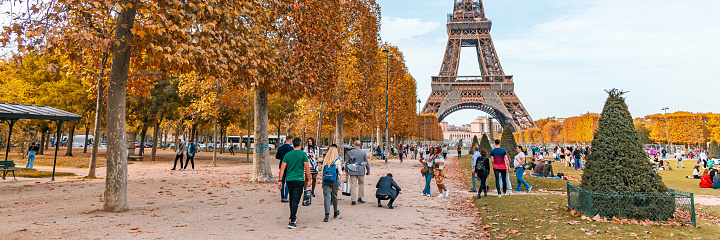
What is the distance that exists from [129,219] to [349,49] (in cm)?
1764

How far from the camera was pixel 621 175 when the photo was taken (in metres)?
7.17

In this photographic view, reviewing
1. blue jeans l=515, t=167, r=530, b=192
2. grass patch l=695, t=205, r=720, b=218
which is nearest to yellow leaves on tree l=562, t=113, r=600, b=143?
blue jeans l=515, t=167, r=530, b=192

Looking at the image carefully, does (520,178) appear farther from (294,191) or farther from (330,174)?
(294,191)

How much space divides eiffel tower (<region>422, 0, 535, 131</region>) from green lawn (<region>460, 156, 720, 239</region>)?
60922mm

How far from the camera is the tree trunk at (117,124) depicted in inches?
315

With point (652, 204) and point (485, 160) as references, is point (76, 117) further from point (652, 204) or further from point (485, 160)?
point (652, 204)

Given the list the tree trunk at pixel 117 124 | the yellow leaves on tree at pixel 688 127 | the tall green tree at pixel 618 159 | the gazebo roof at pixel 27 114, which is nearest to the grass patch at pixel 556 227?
the tall green tree at pixel 618 159

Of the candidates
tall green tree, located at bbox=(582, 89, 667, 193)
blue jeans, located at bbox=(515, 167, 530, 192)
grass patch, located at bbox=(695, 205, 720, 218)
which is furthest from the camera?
blue jeans, located at bbox=(515, 167, 530, 192)

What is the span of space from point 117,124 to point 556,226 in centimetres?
857

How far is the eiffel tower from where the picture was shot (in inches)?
2719

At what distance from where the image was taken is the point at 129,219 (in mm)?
7473

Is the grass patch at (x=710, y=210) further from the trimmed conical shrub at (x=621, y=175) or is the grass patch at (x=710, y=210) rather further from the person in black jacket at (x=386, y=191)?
the person in black jacket at (x=386, y=191)

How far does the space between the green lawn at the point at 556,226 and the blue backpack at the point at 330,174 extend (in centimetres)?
299

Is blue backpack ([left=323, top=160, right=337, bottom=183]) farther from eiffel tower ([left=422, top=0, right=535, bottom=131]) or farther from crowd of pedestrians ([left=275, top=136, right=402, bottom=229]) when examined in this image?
eiffel tower ([left=422, top=0, right=535, bottom=131])
